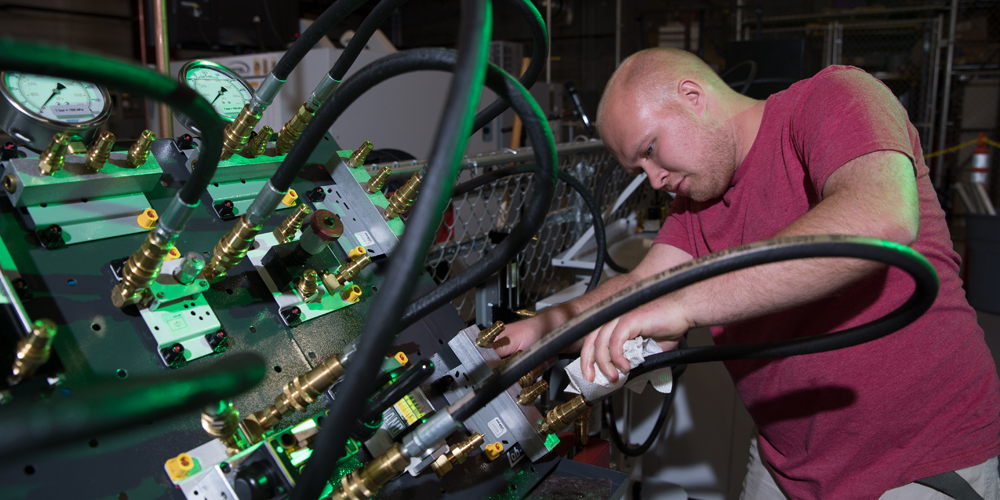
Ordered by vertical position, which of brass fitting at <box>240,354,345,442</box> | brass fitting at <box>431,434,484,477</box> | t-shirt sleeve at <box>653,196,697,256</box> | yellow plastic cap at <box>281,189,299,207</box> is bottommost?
brass fitting at <box>431,434,484,477</box>

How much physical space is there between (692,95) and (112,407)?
970mm

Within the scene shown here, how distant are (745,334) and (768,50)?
2.39 metres

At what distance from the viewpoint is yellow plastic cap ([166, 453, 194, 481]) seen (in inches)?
18.8

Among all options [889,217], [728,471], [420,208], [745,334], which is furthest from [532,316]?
[728,471]

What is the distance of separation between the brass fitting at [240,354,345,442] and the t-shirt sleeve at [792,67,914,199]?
2.08 ft

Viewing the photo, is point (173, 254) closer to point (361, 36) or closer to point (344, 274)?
point (344, 274)

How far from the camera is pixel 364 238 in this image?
78 cm

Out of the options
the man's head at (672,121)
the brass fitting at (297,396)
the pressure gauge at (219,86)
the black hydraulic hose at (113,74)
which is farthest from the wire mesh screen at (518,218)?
the black hydraulic hose at (113,74)

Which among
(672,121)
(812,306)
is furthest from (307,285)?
(812,306)

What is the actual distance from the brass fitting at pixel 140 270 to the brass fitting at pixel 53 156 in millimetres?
127

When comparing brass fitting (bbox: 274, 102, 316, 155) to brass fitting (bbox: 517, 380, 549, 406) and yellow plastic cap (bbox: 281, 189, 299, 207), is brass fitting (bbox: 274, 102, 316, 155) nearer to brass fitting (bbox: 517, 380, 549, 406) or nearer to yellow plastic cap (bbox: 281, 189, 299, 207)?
yellow plastic cap (bbox: 281, 189, 299, 207)

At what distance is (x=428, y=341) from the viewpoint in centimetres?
→ 74

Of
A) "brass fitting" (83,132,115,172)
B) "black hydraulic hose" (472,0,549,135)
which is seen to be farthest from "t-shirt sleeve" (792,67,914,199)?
"brass fitting" (83,132,115,172)

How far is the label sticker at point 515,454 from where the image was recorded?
0.68 m
